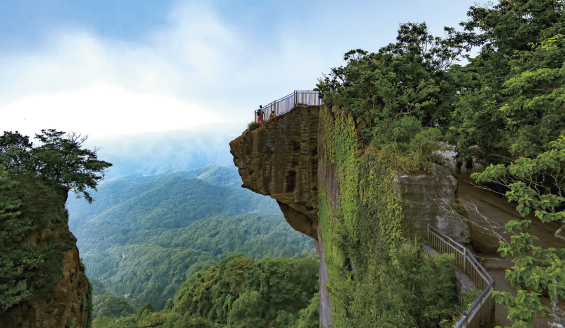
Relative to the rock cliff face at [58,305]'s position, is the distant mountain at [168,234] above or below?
below

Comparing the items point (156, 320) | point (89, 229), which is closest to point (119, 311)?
point (156, 320)

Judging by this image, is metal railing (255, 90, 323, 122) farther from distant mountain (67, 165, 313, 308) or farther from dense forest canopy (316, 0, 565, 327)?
distant mountain (67, 165, 313, 308)

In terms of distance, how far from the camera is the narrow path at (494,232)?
18.0 feet

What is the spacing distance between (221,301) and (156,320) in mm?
7701

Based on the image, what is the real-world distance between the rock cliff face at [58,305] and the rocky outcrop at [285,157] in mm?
11393

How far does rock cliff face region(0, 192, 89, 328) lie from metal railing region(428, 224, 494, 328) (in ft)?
58.3

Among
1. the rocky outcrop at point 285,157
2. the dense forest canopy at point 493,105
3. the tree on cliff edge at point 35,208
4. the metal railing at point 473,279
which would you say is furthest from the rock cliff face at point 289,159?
the tree on cliff edge at point 35,208

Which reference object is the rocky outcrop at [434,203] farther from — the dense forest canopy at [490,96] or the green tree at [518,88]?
the green tree at [518,88]

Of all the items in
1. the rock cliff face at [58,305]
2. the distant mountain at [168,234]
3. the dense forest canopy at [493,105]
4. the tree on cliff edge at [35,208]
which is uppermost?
the dense forest canopy at [493,105]

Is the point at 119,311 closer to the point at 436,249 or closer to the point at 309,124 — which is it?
the point at 309,124

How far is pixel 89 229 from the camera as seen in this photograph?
440 ft

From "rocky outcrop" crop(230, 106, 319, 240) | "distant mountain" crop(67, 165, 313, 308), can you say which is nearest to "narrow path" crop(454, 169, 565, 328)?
"rocky outcrop" crop(230, 106, 319, 240)

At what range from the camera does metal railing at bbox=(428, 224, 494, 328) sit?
3760mm

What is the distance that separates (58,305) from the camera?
12.8m
